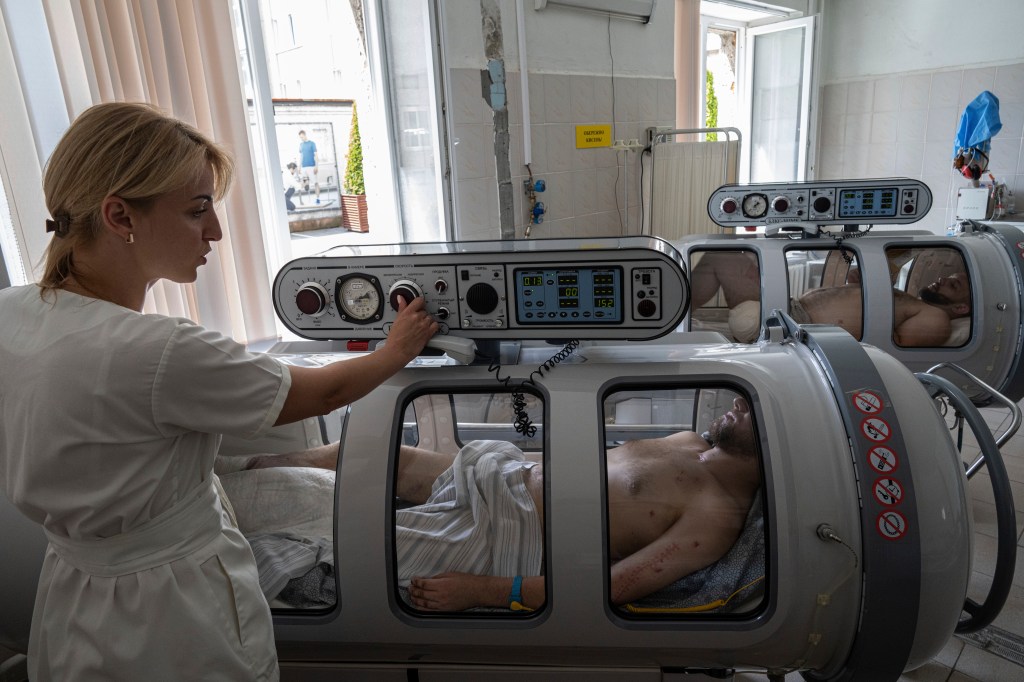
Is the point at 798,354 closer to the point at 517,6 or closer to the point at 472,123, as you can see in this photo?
the point at 472,123

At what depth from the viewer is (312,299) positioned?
128 cm

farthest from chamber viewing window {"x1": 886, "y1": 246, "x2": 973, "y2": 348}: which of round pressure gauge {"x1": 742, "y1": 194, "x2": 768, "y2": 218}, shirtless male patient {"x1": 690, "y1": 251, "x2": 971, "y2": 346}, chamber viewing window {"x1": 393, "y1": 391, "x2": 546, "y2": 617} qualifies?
chamber viewing window {"x1": 393, "y1": 391, "x2": 546, "y2": 617}

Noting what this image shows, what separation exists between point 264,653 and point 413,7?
312 cm

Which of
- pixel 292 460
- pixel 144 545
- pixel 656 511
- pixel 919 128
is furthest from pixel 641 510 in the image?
pixel 919 128

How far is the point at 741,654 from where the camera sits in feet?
3.74

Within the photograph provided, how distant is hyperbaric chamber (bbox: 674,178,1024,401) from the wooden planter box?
6.09 ft

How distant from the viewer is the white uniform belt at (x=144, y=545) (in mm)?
946

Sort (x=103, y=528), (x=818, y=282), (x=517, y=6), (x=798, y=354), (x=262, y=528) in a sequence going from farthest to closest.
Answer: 1. (x=517, y=6)
2. (x=818, y=282)
3. (x=262, y=528)
4. (x=798, y=354)
5. (x=103, y=528)

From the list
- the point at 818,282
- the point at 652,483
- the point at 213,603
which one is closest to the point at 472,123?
the point at 818,282

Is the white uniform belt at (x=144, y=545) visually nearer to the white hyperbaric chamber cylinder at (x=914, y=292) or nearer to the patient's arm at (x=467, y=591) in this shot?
the patient's arm at (x=467, y=591)

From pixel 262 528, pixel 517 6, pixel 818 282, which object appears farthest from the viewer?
pixel 517 6

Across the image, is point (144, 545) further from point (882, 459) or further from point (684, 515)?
point (882, 459)

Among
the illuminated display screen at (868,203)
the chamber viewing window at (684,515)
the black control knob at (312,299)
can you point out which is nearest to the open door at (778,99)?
the illuminated display screen at (868,203)

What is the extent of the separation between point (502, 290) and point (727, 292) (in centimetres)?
223
